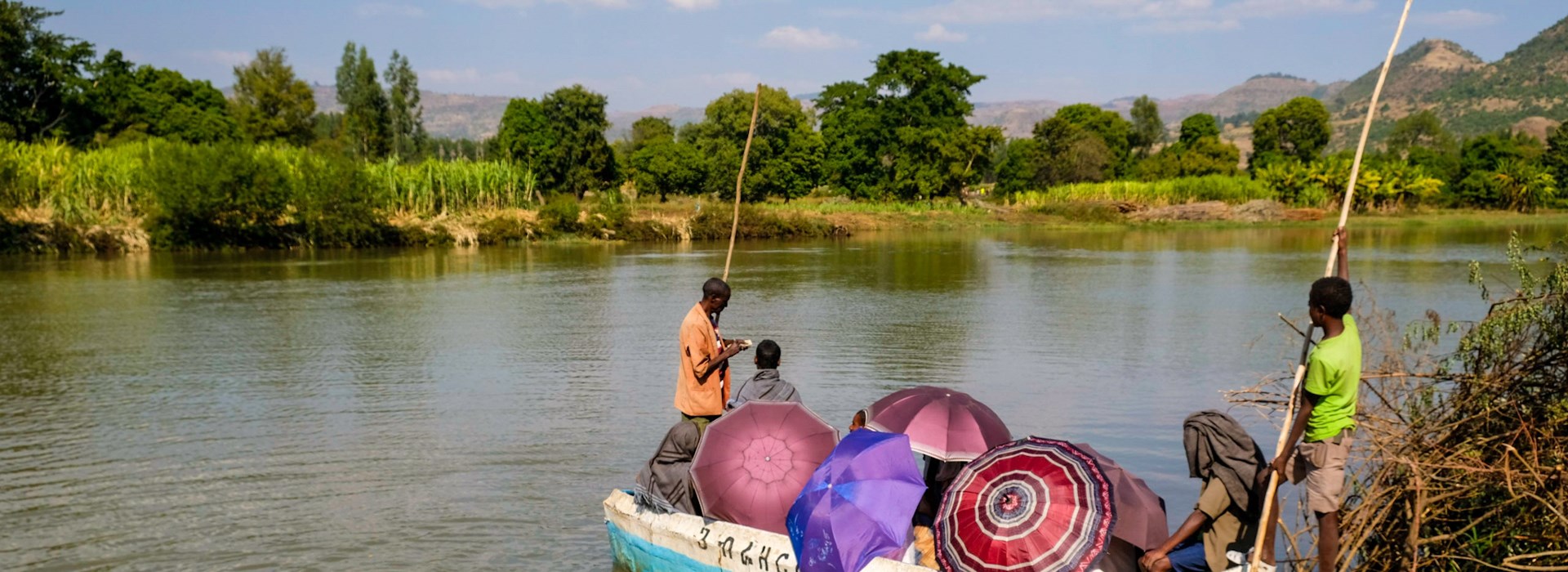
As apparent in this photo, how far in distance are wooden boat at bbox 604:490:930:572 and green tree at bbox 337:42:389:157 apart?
216ft

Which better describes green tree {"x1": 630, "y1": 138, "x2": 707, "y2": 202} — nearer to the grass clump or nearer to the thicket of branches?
Answer: the grass clump

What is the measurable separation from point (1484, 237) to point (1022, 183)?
3106 centimetres

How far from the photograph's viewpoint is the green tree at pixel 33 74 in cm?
5072

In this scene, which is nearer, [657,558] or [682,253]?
[657,558]

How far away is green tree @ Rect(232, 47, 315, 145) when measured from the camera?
62969 millimetres

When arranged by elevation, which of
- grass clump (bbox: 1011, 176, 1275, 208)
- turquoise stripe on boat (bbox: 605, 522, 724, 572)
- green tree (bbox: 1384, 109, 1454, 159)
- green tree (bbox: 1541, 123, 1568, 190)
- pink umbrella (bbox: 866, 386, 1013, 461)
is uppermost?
green tree (bbox: 1384, 109, 1454, 159)

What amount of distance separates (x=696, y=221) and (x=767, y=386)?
40.1 m

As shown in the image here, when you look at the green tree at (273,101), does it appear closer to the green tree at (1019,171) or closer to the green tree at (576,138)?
the green tree at (576,138)

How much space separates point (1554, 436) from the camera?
16.7 feet

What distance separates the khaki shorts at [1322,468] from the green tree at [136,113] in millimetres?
57511

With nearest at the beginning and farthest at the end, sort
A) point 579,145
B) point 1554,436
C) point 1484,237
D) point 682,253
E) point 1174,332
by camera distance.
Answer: point 1554,436 < point 1174,332 < point 682,253 < point 1484,237 < point 579,145

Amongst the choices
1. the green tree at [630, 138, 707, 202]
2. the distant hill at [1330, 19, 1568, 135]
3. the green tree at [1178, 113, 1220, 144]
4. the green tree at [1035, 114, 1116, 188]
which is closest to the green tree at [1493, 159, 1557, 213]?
the green tree at [1178, 113, 1220, 144]

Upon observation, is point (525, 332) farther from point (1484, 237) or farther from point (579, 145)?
point (579, 145)

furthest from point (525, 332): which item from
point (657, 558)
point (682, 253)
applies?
point (682, 253)
